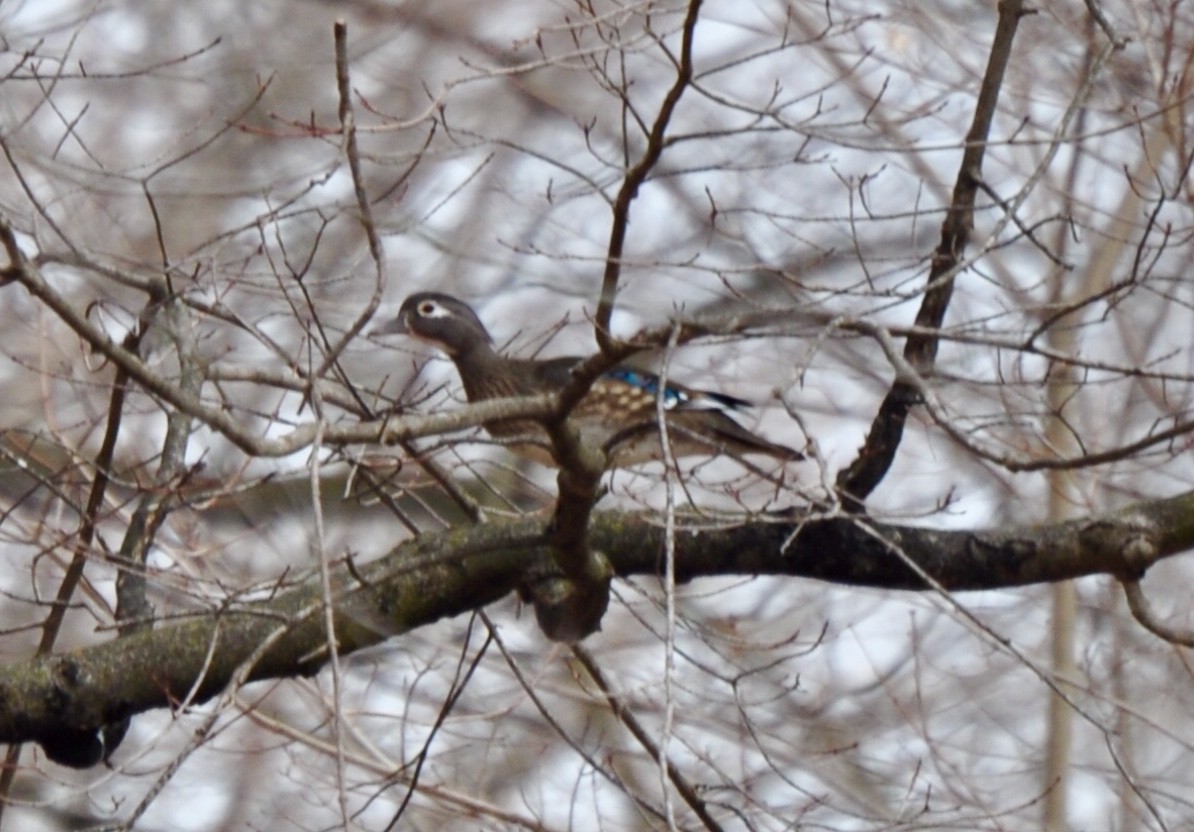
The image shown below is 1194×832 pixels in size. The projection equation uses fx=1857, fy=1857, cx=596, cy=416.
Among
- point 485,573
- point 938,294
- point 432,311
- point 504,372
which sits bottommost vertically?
point 485,573

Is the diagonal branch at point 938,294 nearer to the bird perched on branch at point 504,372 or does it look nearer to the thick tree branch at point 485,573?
the thick tree branch at point 485,573

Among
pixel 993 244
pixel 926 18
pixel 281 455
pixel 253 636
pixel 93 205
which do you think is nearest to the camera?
pixel 281 455

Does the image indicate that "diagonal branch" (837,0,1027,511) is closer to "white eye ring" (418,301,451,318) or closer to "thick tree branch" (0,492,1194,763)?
"thick tree branch" (0,492,1194,763)

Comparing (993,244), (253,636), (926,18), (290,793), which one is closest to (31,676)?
(253,636)

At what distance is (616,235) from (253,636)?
1.22m

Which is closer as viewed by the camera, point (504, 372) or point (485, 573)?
point (485, 573)

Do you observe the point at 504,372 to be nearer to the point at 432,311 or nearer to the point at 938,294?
the point at 432,311

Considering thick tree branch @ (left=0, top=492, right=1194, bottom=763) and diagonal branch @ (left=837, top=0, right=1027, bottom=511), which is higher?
diagonal branch @ (left=837, top=0, right=1027, bottom=511)

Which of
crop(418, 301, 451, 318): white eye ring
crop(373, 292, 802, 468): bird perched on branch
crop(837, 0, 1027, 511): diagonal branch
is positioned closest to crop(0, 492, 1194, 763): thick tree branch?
crop(837, 0, 1027, 511): diagonal branch

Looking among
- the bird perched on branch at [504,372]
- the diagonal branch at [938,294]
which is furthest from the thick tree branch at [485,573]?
the bird perched on branch at [504,372]

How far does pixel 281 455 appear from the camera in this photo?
3504 mm

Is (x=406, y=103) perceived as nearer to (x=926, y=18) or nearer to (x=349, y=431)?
(x=926, y=18)

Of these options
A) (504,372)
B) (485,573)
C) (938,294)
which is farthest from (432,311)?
(938,294)

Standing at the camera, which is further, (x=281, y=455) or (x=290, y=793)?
(x=290, y=793)
